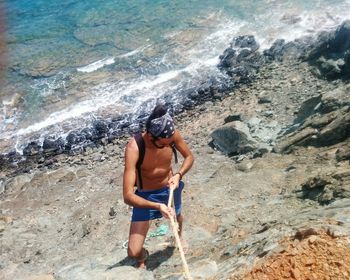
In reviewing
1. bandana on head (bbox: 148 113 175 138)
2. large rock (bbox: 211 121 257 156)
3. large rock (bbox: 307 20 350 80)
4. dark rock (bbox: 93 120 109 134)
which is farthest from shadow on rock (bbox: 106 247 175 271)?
dark rock (bbox: 93 120 109 134)

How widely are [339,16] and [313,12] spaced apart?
128 centimetres

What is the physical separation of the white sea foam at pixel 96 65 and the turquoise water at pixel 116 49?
0.05 m

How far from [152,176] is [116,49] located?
14.7m

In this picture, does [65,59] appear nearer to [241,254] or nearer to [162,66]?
[162,66]

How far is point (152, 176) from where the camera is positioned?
5.85 meters

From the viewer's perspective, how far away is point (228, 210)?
7875 millimetres

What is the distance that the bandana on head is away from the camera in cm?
527

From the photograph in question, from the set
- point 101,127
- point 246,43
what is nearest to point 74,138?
point 101,127

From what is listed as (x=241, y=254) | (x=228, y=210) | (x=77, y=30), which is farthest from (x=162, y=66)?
(x=241, y=254)

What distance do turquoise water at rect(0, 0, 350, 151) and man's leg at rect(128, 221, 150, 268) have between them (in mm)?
8831

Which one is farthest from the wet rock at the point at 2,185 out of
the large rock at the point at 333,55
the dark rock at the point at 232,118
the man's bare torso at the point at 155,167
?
the large rock at the point at 333,55

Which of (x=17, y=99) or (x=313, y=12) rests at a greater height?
(x=313, y=12)

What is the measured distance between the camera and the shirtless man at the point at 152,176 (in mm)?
5328

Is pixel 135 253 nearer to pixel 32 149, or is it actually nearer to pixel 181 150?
pixel 181 150
